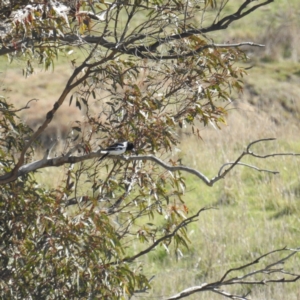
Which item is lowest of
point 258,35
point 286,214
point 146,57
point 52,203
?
point 286,214

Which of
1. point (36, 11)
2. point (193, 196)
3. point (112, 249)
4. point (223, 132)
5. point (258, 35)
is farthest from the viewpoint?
point (258, 35)

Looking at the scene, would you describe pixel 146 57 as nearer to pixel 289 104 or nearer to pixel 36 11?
pixel 36 11

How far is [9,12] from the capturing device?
3939 mm

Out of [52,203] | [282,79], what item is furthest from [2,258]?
[282,79]

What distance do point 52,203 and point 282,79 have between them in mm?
13106

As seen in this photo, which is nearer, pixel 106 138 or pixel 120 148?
pixel 120 148

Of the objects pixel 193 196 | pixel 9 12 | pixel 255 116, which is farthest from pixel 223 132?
pixel 9 12

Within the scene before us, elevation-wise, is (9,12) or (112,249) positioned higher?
(9,12)

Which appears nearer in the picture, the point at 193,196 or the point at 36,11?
the point at 36,11

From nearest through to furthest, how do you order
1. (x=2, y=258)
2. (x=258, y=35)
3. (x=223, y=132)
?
(x=2, y=258)
(x=223, y=132)
(x=258, y=35)

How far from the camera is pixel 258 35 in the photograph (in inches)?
746

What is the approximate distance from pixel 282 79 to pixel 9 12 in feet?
45.2

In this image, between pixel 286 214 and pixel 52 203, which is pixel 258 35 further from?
pixel 52 203

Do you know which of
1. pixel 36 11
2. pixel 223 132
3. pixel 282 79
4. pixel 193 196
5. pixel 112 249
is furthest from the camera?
pixel 282 79
